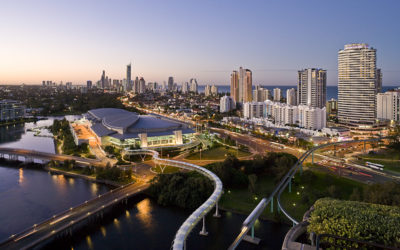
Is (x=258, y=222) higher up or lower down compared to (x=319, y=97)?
lower down

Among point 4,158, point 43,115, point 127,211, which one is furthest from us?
point 43,115

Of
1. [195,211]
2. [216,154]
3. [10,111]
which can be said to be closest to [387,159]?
[216,154]

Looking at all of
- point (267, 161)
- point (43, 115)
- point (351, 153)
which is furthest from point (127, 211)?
point (43, 115)

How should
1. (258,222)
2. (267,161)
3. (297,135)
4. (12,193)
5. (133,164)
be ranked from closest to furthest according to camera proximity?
(258,222)
(12,193)
(267,161)
(133,164)
(297,135)

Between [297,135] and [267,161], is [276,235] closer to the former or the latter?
[267,161]

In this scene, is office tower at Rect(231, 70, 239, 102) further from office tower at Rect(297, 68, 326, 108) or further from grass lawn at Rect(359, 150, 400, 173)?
grass lawn at Rect(359, 150, 400, 173)
